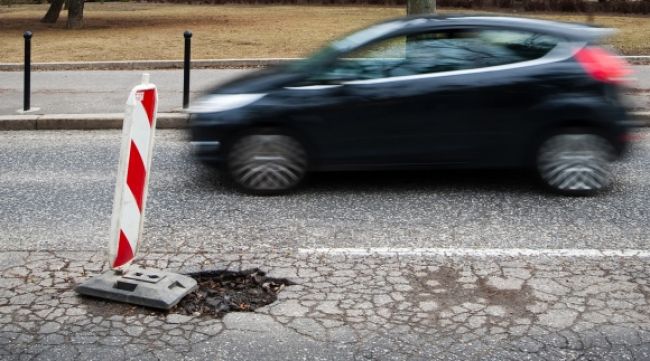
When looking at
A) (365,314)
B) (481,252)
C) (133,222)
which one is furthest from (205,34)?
(365,314)

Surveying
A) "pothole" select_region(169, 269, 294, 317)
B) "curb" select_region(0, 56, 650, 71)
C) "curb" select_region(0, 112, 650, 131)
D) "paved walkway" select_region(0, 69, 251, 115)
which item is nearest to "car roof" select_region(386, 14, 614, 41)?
"pothole" select_region(169, 269, 294, 317)

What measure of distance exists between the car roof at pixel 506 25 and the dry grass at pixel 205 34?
416 inches

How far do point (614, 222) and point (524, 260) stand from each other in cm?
133

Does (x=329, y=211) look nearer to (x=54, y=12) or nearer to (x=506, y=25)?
(x=506, y=25)

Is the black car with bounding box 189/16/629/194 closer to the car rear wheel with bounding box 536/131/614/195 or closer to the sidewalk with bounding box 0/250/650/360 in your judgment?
the car rear wheel with bounding box 536/131/614/195

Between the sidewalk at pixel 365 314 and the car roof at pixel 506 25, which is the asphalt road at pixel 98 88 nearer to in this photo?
the car roof at pixel 506 25

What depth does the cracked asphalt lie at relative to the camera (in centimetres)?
425

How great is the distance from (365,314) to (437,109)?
3.01 m

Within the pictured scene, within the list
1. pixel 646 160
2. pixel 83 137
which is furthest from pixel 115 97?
pixel 646 160

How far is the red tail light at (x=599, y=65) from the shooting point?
7.18m

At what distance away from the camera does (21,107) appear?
1188 cm

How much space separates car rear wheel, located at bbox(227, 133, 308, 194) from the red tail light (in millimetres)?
2546

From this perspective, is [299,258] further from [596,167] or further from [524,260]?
[596,167]

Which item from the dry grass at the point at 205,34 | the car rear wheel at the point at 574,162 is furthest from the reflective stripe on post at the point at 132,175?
the dry grass at the point at 205,34
